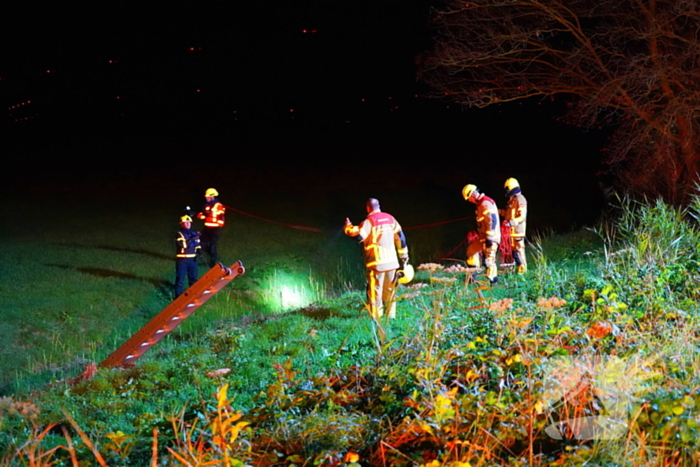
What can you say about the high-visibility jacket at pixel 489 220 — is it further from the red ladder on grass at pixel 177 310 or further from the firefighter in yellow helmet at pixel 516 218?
the red ladder on grass at pixel 177 310

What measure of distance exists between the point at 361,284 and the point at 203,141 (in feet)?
87.9

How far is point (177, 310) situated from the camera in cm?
773

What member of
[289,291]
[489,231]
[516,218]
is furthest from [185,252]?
[516,218]

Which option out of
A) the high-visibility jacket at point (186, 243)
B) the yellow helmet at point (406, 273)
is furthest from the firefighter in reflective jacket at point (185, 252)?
the yellow helmet at point (406, 273)

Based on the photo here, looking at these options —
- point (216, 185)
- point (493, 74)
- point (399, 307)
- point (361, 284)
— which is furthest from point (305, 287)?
point (216, 185)

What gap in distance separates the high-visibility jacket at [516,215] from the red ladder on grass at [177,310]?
5.75 m

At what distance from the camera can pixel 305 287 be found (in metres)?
14.7

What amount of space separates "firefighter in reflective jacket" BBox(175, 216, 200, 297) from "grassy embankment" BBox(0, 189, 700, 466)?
2.65ft

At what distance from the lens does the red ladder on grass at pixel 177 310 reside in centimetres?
752

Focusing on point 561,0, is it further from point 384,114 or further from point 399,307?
point 384,114

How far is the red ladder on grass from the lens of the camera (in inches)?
296

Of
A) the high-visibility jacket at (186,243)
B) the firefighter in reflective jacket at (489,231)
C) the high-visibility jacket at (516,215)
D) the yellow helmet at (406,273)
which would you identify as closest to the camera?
the yellow helmet at (406,273)

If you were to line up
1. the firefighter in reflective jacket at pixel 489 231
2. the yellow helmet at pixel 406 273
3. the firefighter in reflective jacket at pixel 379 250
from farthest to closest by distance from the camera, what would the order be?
the firefighter in reflective jacket at pixel 489 231 → the yellow helmet at pixel 406 273 → the firefighter in reflective jacket at pixel 379 250

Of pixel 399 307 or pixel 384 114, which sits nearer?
pixel 399 307
